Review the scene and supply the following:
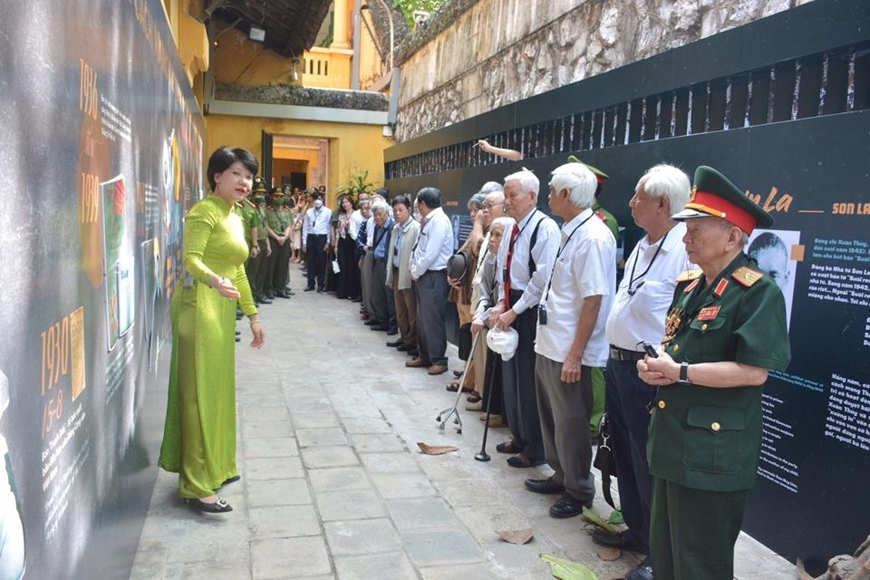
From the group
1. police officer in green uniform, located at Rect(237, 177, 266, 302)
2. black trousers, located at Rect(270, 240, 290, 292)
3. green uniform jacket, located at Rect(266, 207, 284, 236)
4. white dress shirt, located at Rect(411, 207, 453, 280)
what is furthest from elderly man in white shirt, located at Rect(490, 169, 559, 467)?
Answer: black trousers, located at Rect(270, 240, 290, 292)

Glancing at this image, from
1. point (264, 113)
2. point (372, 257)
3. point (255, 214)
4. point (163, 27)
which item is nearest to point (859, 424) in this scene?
point (163, 27)

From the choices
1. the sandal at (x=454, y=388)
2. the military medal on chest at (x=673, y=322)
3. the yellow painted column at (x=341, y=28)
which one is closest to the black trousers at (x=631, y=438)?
the military medal on chest at (x=673, y=322)

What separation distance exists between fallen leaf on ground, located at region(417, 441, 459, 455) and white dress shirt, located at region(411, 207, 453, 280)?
2485 millimetres

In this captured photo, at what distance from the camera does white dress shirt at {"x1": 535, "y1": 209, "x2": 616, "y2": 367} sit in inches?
140

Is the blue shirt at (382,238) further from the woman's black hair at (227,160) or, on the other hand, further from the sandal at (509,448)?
the woman's black hair at (227,160)

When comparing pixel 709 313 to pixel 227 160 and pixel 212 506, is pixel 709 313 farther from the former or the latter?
pixel 212 506

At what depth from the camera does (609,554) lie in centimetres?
331

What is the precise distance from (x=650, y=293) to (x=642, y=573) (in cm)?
126

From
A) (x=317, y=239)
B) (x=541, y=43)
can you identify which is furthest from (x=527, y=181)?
(x=317, y=239)

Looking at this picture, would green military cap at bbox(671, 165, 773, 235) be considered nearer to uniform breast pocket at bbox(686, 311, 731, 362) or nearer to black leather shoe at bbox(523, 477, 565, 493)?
uniform breast pocket at bbox(686, 311, 731, 362)

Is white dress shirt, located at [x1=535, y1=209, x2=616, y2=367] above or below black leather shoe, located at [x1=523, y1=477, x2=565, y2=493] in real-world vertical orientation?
above

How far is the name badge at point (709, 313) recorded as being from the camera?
2.29 meters

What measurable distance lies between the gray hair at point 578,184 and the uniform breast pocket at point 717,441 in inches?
64.2

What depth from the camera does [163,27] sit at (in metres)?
3.99
